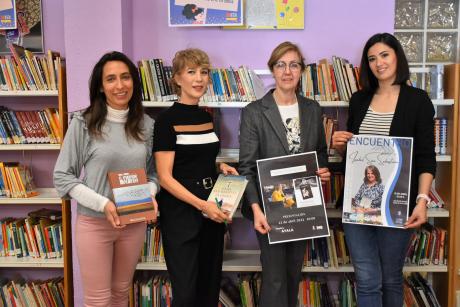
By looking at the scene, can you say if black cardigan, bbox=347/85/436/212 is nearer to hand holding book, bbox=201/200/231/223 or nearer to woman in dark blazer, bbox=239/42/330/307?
woman in dark blazer, bbox=239/42/330/307

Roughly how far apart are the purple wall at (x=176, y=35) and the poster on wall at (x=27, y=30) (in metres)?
0.06

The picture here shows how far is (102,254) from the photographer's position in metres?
2.00

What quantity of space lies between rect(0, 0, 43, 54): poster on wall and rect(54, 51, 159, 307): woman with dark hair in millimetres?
1634

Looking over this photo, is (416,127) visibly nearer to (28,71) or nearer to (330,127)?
(330,127)

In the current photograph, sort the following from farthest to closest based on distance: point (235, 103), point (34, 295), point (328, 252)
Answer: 1. point (34, 295)
2. point (328, 252)
3. point (235, 103)

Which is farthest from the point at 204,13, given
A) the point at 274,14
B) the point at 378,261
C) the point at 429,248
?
the point at 429,248

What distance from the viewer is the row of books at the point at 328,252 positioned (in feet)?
9.77

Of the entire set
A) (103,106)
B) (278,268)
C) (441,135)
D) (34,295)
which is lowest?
(34,295)

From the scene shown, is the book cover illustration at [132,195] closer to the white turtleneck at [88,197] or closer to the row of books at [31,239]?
the white turtleneck at [88,197]

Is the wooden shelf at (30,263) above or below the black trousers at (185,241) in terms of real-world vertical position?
below

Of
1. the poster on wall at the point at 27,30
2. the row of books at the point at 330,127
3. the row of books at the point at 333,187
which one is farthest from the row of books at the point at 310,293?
the poster on wall at the point at 27,30

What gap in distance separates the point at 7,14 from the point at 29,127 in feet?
3.13

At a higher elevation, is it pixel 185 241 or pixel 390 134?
pixel 390 134

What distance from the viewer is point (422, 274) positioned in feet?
10.8
